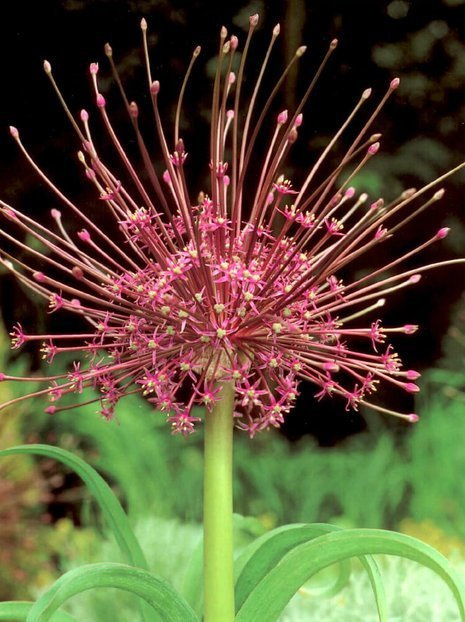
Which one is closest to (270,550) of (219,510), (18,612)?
(219,510)

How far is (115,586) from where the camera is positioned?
582mm

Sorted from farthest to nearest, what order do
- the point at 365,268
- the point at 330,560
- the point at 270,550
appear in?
the point at 365,268, the point at 270,550, the point at 330,560

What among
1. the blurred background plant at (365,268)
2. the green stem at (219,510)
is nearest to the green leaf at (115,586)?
the green stem at (219,510)

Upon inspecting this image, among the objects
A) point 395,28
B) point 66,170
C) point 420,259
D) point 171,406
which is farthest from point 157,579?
point 395,28

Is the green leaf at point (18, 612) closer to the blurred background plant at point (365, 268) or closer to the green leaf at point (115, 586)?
the green leaf at point (115, 586)

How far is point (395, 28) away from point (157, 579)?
1264 millimetres

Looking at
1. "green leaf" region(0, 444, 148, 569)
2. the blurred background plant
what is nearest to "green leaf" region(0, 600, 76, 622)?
"green leaf" region(0, 444, 148, 569)

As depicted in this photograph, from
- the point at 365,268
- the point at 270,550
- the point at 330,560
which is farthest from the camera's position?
the point at 365,268

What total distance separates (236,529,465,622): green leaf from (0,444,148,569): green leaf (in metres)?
0.12

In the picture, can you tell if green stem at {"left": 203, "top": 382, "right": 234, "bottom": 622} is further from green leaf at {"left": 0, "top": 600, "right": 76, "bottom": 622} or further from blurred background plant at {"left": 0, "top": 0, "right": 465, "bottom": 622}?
blurred background plant at {"left": 0, "top": 0, "right": 465, "bottom": 622}

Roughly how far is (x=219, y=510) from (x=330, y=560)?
0.09m

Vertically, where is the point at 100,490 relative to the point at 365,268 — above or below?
below

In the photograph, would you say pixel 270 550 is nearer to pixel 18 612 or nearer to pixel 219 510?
pixel 219 510

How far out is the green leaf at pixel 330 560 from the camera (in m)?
0.55
